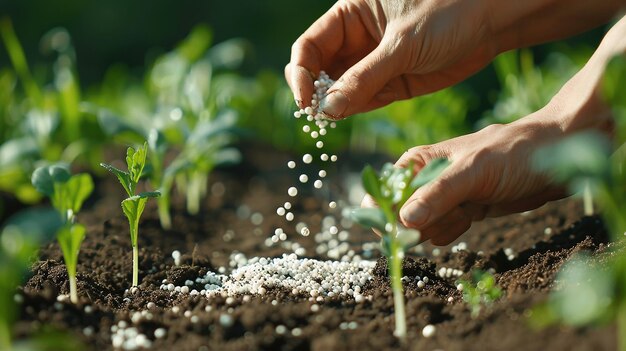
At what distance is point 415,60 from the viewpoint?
2.57 m

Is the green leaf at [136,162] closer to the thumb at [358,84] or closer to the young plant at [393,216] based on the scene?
the thumb at [358,84]

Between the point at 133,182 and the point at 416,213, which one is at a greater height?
the point at 133,182

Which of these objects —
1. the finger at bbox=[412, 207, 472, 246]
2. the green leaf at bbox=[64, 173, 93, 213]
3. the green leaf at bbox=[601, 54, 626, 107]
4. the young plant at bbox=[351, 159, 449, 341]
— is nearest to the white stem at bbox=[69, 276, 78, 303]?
the green leaf at bbox=[64, 173, 93, 213]

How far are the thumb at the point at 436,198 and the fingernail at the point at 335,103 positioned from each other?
42 centimetres

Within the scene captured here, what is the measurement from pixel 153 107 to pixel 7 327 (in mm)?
3069

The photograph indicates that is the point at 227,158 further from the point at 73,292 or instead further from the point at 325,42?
the point at 73,292

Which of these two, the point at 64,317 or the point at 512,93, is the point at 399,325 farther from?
the point at 512,93

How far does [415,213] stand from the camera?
6.51 ft

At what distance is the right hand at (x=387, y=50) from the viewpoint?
238 cm

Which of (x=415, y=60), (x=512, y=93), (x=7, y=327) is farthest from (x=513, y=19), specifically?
(x=7, y=327)

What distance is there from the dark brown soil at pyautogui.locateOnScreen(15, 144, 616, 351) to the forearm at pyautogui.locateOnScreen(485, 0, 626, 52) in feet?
2.41

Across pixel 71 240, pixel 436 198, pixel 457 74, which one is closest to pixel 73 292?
pixel 71 240

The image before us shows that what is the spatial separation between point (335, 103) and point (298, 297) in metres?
0.60

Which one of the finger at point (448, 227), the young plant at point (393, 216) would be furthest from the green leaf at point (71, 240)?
the finger at point (448, 227)
